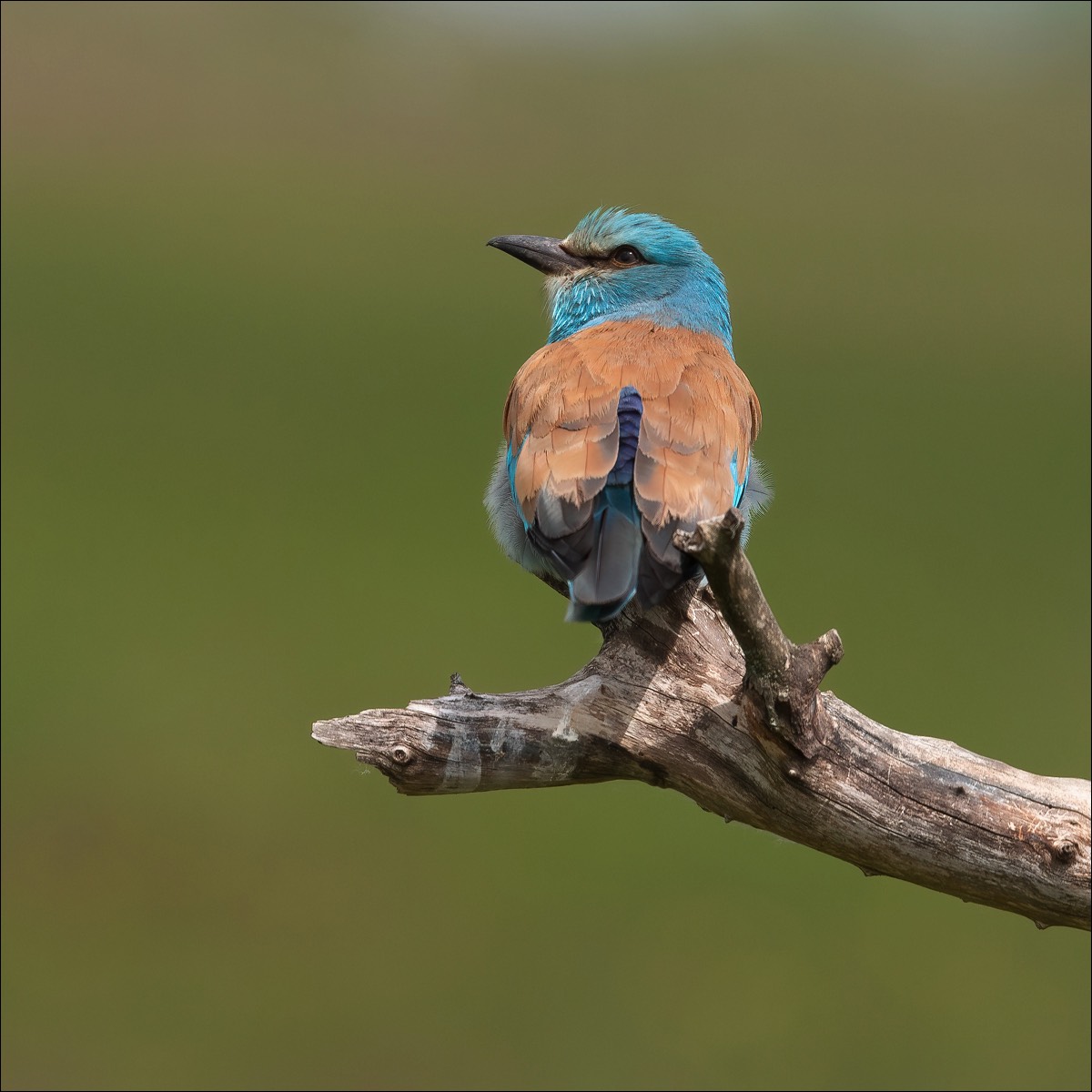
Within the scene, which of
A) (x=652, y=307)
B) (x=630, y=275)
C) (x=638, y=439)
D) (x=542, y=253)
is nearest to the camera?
(x=638, y=439)

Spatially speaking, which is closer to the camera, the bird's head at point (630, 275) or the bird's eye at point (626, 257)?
the bird's head at point (630, 275)

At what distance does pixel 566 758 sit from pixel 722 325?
94.1 inches

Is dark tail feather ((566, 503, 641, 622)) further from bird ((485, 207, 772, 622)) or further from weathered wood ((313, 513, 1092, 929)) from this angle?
weathered wood ((313, 513, 1092, 929))

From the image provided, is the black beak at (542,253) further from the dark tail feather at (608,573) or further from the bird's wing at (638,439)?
the dark tail feather at (608,573)

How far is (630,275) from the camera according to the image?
550 centimetres

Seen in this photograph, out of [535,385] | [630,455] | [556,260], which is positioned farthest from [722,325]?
[630,455]

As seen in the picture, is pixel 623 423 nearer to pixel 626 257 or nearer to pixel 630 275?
pixel 630 275

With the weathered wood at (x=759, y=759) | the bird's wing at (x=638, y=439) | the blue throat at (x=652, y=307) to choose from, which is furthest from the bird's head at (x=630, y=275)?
the weathered wood at (x=759, y=759)

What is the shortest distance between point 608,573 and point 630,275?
238 centimetres

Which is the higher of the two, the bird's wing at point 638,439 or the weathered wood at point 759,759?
the bird's wing at point 638,439

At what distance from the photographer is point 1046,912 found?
11.4ft

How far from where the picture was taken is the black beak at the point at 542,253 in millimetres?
5672

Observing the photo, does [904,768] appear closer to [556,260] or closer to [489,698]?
[489,698]

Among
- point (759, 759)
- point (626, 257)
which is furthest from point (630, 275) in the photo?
point (759, 759)
